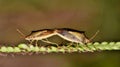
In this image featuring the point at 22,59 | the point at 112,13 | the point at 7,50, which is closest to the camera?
the point at 7,50

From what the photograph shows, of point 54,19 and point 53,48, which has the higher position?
point 54,19

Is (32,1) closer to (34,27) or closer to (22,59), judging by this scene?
(34,27)

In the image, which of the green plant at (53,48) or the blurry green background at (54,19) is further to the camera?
the blurry green background at (54,19)

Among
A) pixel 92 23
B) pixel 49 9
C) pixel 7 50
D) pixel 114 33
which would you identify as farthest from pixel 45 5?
pixel 7 50

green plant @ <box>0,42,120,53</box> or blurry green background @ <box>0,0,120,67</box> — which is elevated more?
blurry green background @ <box>0,0,120,67</box>

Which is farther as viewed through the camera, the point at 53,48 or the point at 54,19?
the point at 54,19

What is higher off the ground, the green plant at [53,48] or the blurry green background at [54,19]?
the blurry green background at [54,19]

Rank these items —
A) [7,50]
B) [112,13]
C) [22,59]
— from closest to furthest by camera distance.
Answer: [7,50]
[22,59]
[112,13]

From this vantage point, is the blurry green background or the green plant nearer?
the green plant
